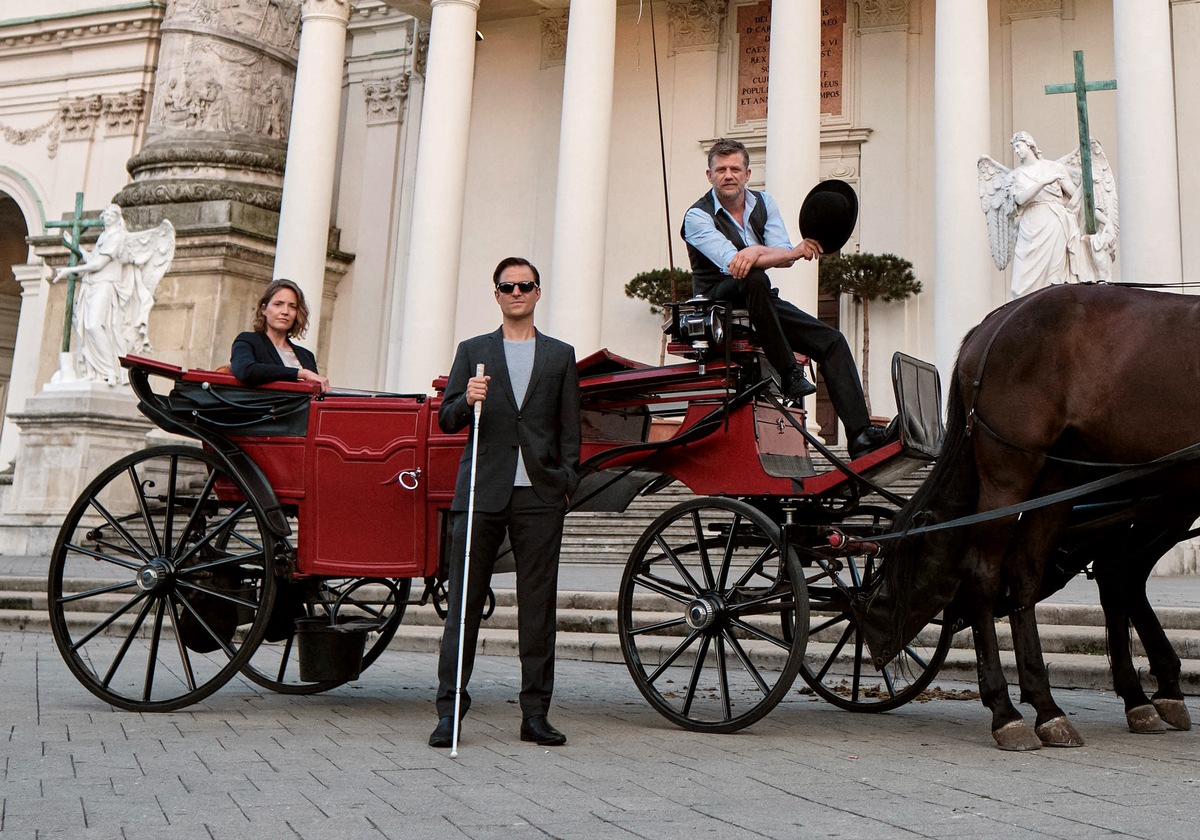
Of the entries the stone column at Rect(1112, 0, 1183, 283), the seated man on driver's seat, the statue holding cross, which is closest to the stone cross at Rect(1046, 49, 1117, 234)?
the statue holding cross

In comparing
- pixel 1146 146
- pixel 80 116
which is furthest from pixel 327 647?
pixel 80 116

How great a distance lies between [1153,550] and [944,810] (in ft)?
7.03

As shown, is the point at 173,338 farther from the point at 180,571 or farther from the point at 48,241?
the point at 180,571

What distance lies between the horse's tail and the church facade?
9.62m

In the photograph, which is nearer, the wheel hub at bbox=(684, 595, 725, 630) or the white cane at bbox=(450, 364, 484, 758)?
the white cane at bbox=(450, 364, 484, 758)

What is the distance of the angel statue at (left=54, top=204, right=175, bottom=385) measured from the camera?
17.6m

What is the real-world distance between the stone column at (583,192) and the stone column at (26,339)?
14190mm

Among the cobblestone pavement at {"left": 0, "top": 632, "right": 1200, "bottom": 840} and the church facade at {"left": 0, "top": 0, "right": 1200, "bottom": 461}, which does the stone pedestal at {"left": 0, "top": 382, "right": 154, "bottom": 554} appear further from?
the cobblestone pavement at {"left": 0, "top": 632, "right": 1200, "bottom": 840}

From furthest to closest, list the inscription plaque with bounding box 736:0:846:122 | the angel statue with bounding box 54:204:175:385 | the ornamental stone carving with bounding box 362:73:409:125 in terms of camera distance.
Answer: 1. the ornamental stone carving with bounding box 362:73:409:125
2. the inscription plaque with bounding box 736:0:846:122
3. the angel statue with bounding box 54:204:175:385

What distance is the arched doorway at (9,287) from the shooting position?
101 feet

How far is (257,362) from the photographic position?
5.80 metres

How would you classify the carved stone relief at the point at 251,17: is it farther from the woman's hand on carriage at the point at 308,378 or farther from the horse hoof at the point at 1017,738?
the horse hoof at the point at 1017,738

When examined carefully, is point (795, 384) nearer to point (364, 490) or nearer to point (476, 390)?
point (476, 390)

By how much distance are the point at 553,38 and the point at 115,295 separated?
9.59 m
